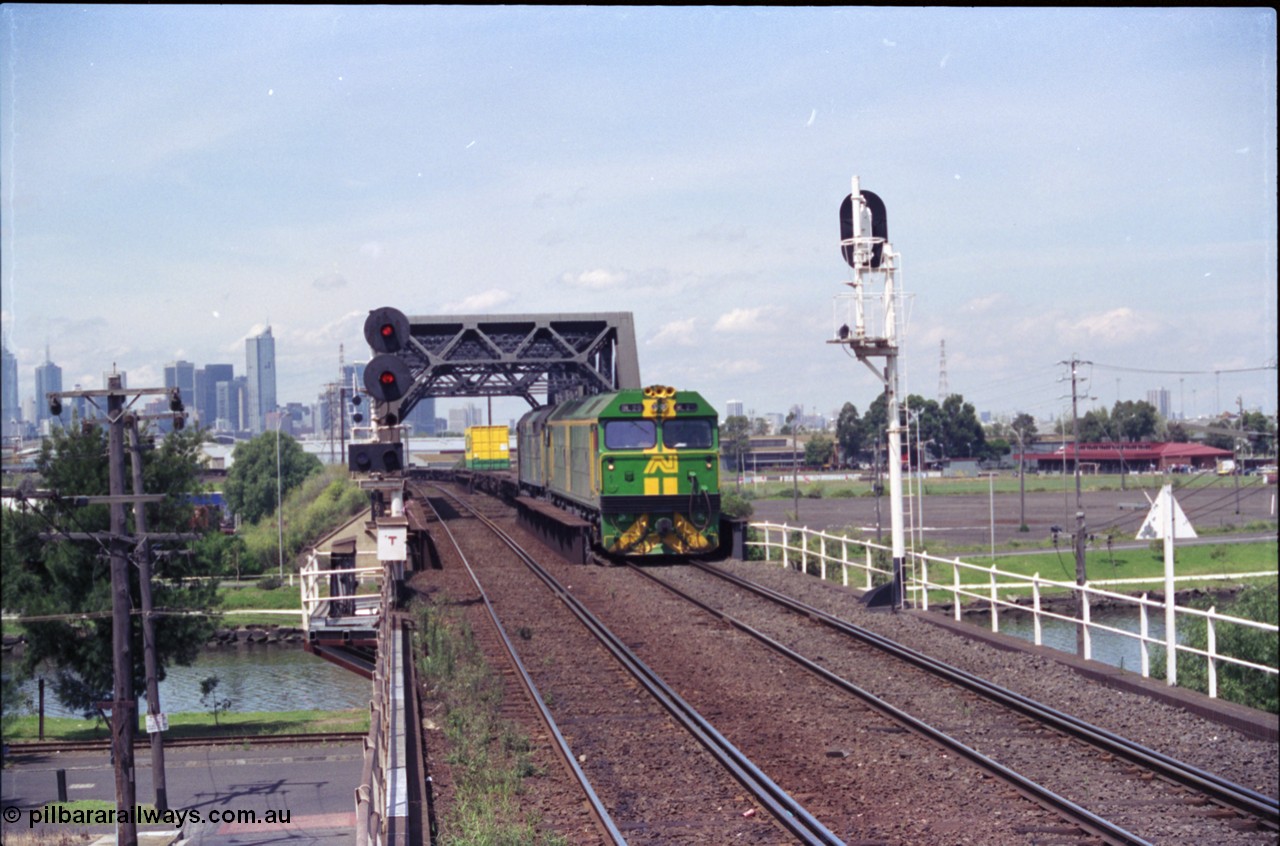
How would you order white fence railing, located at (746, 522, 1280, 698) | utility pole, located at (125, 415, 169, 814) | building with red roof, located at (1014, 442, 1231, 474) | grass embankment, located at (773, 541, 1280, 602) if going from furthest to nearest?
building with red roof, located at (1014, 442, 1231, 474) → grass embankment, located at (773, 541, 1280, 602) → utility pole, located at (125, 415, 169, 814) → white fence railing, located at (746, 522, 1280, 698)

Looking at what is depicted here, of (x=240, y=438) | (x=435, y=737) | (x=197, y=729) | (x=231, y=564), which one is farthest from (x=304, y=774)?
(x=240, y=438)

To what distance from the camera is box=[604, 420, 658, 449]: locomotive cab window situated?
21672mm

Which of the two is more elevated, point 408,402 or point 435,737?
point 408,402

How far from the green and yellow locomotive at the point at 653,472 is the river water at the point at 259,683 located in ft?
43.6

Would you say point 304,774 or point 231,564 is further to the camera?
point 231,564

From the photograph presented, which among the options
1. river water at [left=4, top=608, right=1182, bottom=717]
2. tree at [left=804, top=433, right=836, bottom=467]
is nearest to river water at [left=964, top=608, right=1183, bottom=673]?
river water at [left=4, top=608, right=1182, bottom=717]

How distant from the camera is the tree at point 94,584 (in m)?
28.7

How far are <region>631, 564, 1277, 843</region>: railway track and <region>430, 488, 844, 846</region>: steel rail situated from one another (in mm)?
1675

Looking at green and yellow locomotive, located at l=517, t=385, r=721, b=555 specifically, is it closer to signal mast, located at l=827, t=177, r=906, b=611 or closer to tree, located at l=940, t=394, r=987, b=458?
signal mast, located at l=827, t=177, r=906, b=611

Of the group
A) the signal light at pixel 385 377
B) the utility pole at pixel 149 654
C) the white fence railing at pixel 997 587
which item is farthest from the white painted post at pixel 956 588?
the utility pole at pixel 149 654

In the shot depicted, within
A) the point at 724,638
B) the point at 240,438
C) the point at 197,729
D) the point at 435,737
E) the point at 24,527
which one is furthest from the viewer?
the point at 240,438

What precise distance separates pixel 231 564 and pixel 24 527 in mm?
34496

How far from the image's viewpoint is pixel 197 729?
98.8 ft

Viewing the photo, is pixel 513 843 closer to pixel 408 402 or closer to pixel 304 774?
pixel 304 774
